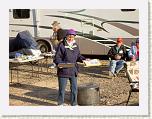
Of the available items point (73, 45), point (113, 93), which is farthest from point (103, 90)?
point (73, 45)

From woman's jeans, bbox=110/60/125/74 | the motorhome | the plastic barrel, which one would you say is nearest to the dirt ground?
woman's jeans, bbox=110/60/125/74

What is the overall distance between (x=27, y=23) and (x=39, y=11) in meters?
0.60

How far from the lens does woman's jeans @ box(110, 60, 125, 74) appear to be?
38.7 feet

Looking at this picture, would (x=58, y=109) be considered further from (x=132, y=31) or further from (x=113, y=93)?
(x=132, y=31)

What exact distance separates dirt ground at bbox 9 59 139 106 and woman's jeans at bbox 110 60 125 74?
0.62ft

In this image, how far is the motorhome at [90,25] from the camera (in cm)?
1397

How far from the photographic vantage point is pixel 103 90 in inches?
404

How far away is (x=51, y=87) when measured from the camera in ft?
34.9

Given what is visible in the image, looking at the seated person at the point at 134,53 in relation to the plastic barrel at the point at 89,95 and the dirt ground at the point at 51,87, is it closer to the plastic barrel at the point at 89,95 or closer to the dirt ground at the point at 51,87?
the dirt ground at the point at 51,87

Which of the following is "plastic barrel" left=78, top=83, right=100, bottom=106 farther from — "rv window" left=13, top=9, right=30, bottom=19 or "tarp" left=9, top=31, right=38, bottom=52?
"rv window" left=13, top=9, right=30, bottom=19

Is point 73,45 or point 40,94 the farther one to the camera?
point 40,94

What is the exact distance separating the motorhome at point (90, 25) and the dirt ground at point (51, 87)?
1035mm

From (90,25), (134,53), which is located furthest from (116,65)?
(90,25)

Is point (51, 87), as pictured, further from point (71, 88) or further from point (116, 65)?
point (71, 88)
